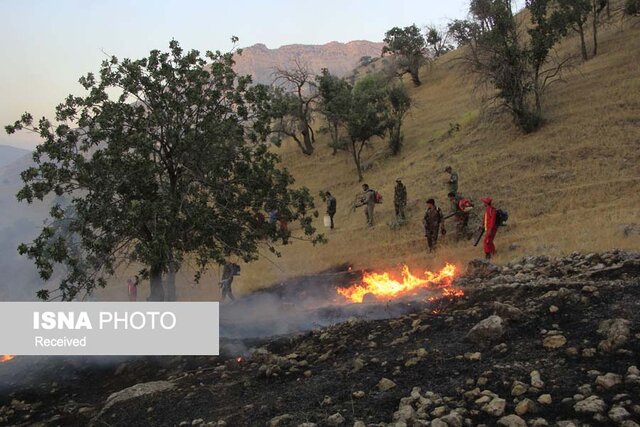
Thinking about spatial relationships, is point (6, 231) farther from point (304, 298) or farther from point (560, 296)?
point (560, 296)

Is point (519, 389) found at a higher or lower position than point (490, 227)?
lower

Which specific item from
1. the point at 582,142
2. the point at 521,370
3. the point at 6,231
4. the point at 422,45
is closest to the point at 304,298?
the point at 521,370

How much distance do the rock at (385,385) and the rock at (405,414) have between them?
0.73 meters

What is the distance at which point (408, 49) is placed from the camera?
50.8m

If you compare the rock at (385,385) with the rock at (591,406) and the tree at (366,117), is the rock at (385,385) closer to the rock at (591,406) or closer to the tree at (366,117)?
the rock at (591,406)

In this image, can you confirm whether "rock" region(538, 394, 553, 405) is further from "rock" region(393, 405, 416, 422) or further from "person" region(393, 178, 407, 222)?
"person" region(393, 178, 407, 222)

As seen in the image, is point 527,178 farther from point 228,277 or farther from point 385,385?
point 385,385

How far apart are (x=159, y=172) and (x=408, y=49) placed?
4325 cm

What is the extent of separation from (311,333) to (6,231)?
60.8 m

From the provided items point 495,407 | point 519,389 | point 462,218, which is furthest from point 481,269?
point 495,407

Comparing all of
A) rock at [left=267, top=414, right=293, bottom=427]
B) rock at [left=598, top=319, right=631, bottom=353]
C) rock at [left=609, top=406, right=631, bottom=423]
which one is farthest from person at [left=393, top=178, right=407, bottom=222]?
rock at [left=609, top=406, right=631, bottom=423]

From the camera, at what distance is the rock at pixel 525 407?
4945 millimetres

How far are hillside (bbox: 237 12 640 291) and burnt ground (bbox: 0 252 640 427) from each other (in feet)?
13.6

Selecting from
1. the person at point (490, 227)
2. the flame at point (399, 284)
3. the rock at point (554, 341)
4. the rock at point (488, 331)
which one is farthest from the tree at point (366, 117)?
the rock at point (554, 341)
